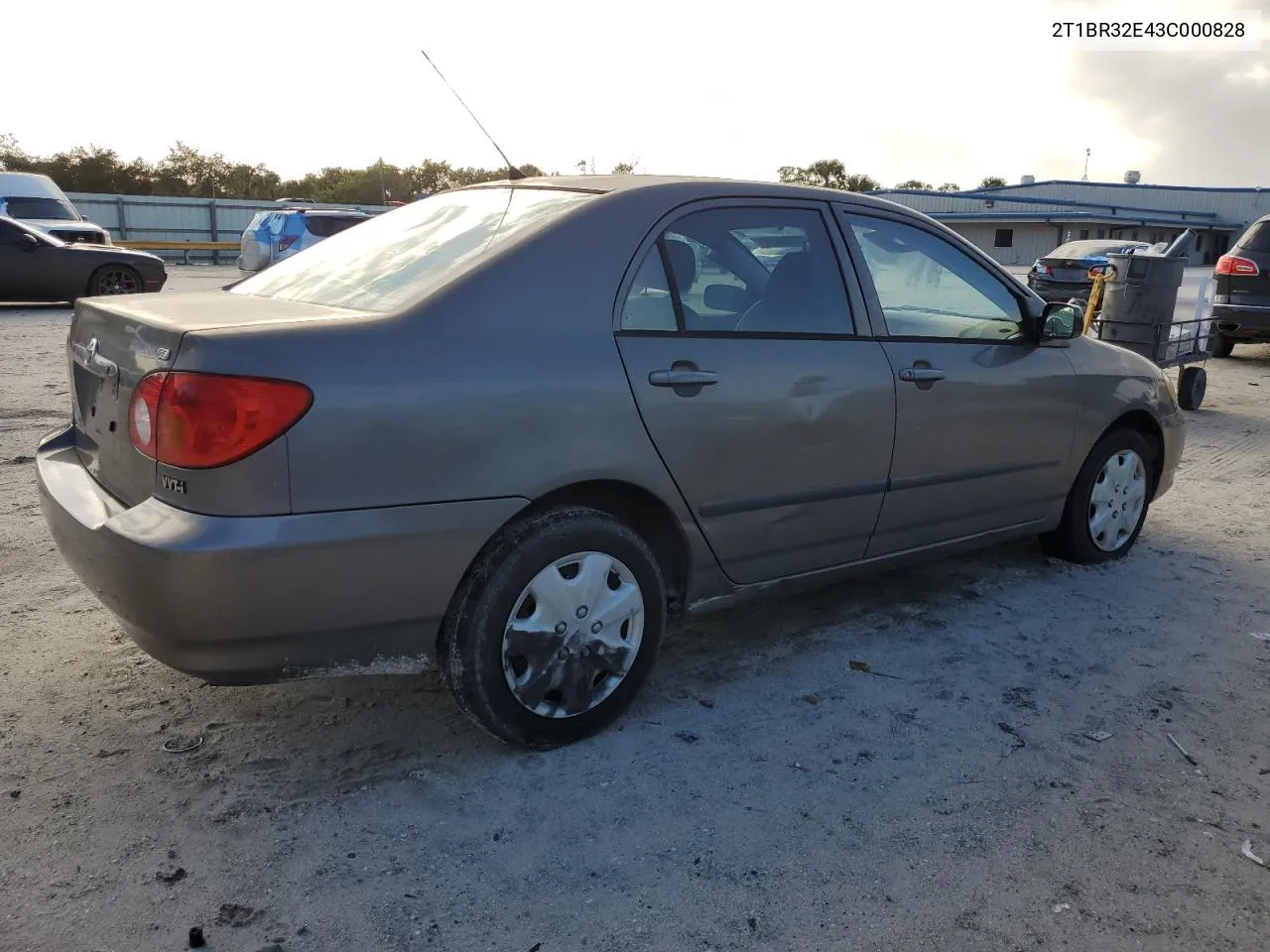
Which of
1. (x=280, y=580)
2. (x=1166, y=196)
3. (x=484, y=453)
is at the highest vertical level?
(x=1166, y=196)

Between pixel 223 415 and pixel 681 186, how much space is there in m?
1.65

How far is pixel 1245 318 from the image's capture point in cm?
1152

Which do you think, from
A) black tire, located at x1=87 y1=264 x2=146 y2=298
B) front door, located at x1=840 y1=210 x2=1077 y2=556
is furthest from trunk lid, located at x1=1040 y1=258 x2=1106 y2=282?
front door, located at x1=840 y1=210 x2=1077 y2=556

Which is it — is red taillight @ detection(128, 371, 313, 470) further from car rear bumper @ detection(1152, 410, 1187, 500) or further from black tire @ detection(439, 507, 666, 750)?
car rear bumper @ detection(1152, 410, 1187, 500)

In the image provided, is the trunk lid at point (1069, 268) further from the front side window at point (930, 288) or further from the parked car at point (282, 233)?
the front side window at point (930, 288)

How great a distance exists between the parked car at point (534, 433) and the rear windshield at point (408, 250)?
0.02 meters

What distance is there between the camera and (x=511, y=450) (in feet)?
9.21

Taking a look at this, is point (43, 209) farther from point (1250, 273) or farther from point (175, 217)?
point (1250, 273)

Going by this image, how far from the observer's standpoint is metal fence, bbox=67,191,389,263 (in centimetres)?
3203

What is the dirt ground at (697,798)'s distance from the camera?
2.38 meters

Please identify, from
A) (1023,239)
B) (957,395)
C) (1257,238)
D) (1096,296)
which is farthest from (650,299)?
(1023,239)

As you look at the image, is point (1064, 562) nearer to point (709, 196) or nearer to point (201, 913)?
point (709, 196)

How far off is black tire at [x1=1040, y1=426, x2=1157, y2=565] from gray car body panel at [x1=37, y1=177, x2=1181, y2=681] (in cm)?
106

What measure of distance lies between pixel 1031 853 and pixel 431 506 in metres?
1.77
